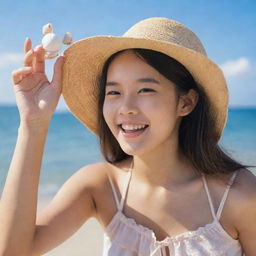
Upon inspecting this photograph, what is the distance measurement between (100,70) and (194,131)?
2.18ft

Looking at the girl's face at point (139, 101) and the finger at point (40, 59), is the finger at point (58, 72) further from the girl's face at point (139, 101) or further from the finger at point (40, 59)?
the girl's face at point (139, 101)

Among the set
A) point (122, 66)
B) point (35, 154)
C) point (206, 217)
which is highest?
point (122, 66)

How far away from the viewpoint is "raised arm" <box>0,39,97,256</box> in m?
2.35

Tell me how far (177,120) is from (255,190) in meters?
0.60

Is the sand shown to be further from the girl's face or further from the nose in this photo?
the nose

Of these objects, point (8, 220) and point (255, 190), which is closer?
point (8, 220)

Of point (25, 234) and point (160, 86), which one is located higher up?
point (160, 86)

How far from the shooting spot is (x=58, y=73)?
2.64m

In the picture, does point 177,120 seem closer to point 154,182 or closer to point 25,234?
point 154,182

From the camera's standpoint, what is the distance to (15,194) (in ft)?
7.78

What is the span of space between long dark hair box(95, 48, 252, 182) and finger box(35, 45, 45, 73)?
366 millimetres

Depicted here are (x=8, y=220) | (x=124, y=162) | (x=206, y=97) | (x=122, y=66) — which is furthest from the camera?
(x=124, y=162)

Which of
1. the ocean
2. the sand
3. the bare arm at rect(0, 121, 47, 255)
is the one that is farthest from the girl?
the sand

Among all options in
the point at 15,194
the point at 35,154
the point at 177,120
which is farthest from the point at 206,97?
the point at 15,194
